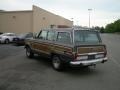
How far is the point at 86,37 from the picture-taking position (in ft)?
30.3

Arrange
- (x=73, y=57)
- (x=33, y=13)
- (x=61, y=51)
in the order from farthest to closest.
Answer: (x=33, y=13) → (x=61, y=51) → (x=73, y=57)

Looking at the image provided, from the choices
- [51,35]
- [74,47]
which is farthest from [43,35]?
[74,47]

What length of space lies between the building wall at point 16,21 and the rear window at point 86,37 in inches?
1057

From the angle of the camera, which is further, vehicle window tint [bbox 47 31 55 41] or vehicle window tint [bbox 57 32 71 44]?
vehicle window tint [bbox 47 31 55 41]

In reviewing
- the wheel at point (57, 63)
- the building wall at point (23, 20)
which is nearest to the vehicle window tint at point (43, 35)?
the wheel at point (57, 63)

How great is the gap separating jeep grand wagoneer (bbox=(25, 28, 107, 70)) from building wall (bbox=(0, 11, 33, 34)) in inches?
1011

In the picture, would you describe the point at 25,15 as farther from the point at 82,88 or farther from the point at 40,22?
the point at 82,88

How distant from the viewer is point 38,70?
959 centimetres

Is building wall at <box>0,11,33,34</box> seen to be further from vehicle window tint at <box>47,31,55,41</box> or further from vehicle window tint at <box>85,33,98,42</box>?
vehicle window tint at <box>85,33,98,42</box>

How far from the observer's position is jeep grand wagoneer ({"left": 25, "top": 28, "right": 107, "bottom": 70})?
848cm

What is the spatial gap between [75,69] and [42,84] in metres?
3.07

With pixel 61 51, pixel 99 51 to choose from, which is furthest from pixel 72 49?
pixel 99 51

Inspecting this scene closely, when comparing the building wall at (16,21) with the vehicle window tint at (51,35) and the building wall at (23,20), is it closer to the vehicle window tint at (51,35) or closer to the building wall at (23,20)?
the building wall at (23,20)

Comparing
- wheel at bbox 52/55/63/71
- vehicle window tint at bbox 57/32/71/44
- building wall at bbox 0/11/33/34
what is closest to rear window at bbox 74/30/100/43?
vehicle window tint at bbox 57/32/71/44
